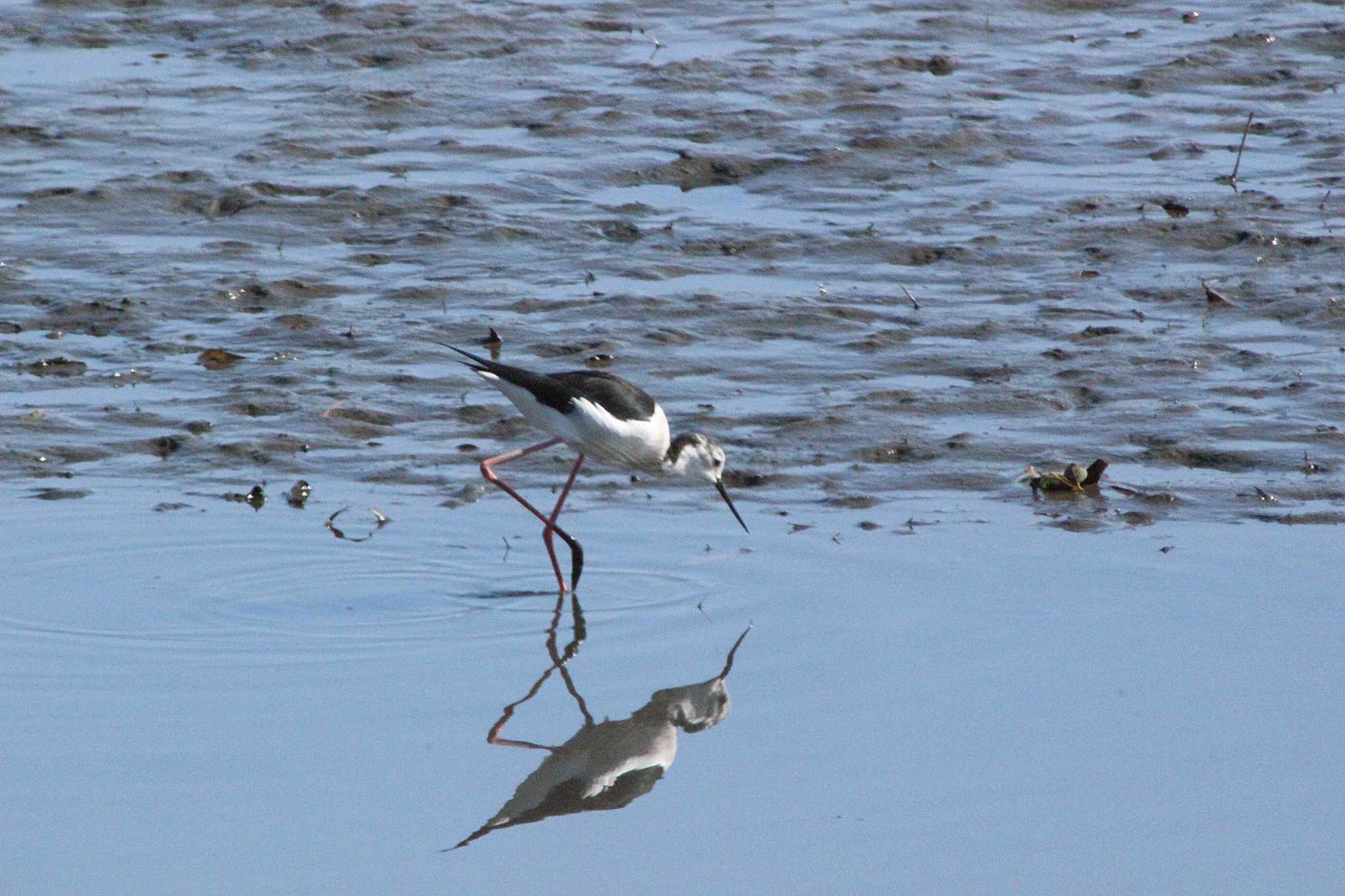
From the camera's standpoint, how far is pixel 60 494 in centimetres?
689

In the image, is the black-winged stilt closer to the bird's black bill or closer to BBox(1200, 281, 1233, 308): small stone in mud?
the bird's black bill

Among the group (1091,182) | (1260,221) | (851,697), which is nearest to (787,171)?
(1091,182)

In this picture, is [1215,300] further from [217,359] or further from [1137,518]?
[217,359]

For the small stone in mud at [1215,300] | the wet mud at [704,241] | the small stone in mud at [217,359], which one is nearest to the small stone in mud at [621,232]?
the wet mud at [704,241]

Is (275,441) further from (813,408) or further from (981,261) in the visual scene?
(981,261)

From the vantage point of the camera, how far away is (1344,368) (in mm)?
8414

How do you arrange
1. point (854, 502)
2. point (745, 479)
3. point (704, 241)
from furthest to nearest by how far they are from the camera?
point (704, 241) → point (745, 479) → point (854, 502)

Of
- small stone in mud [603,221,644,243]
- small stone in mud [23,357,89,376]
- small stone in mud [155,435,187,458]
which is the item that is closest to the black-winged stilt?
small stone in mud [155,435,187,458]

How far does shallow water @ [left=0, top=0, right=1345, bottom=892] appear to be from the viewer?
4.74m

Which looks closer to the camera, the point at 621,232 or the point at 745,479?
the point at 745,479

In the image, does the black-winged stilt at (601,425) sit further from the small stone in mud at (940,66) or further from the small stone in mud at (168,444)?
the small stone in mud at (940,66)

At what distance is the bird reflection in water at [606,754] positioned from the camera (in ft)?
15.8

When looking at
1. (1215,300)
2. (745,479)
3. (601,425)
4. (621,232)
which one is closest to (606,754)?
(601,425)

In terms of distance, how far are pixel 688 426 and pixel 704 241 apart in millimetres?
2459
